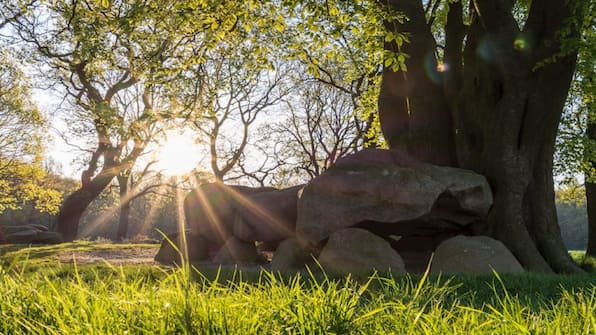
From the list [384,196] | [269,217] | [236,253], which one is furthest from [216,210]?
[384,196]

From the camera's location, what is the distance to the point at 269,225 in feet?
38.3

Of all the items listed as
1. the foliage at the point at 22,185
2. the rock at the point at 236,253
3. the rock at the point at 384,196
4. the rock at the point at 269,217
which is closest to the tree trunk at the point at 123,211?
the foliage at the point at 22,185

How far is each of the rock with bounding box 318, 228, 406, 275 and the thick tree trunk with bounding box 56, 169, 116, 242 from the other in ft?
61.5

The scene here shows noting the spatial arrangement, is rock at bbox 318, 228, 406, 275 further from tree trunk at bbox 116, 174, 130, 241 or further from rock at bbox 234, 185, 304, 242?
tree trunk at bbox 116, 174, 130, 241

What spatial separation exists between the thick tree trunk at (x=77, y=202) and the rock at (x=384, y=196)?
18.0m

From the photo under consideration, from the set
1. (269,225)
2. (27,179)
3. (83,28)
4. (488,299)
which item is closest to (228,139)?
(27,179)

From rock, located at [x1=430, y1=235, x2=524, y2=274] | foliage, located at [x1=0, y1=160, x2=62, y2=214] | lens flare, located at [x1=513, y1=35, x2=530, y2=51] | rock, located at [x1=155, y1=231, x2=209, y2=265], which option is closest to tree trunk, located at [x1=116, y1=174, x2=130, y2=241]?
foliage, located at [x1=0, y1=160, x2=62, y2=214]

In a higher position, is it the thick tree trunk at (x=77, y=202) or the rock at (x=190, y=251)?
the thick tree trunk at (x=77, y=202)

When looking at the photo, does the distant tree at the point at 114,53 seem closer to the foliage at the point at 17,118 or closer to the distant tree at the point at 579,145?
the foliage at the point at 17,118

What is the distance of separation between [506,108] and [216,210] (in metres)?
7.95

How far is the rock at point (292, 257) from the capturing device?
9.86 metres

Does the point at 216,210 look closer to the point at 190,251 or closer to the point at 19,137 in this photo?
the point at 190,251

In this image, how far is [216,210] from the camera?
13469mm

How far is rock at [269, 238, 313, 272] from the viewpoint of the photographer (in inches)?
388
